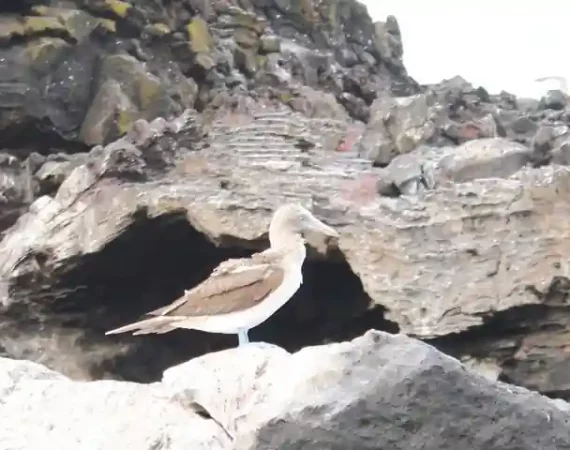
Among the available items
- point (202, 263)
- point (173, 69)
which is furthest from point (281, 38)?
point (202, 263)

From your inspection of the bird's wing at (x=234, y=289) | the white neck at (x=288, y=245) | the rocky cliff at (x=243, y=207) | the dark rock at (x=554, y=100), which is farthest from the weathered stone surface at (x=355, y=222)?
the dark rock at (x=554, y=100)

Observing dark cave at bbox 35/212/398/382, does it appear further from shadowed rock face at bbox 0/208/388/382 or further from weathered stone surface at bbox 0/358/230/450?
weathered stone surface at bbox 0/358/230/450

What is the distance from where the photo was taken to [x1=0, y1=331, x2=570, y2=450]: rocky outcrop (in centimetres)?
223

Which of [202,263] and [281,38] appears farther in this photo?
Answer: [281,38]

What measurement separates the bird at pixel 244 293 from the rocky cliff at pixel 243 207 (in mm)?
Result: 1469

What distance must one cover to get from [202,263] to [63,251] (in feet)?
3.52

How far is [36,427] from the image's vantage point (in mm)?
2857

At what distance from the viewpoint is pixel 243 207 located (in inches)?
189

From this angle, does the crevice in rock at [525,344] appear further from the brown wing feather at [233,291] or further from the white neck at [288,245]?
the brown wing feather at [233,291]

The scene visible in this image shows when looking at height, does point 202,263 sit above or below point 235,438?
below

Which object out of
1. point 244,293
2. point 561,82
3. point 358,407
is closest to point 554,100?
point 561,82

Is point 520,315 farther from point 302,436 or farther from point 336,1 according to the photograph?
point 336,1

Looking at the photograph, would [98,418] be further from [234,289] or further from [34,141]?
[34,141]

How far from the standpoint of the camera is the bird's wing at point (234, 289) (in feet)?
9.93
